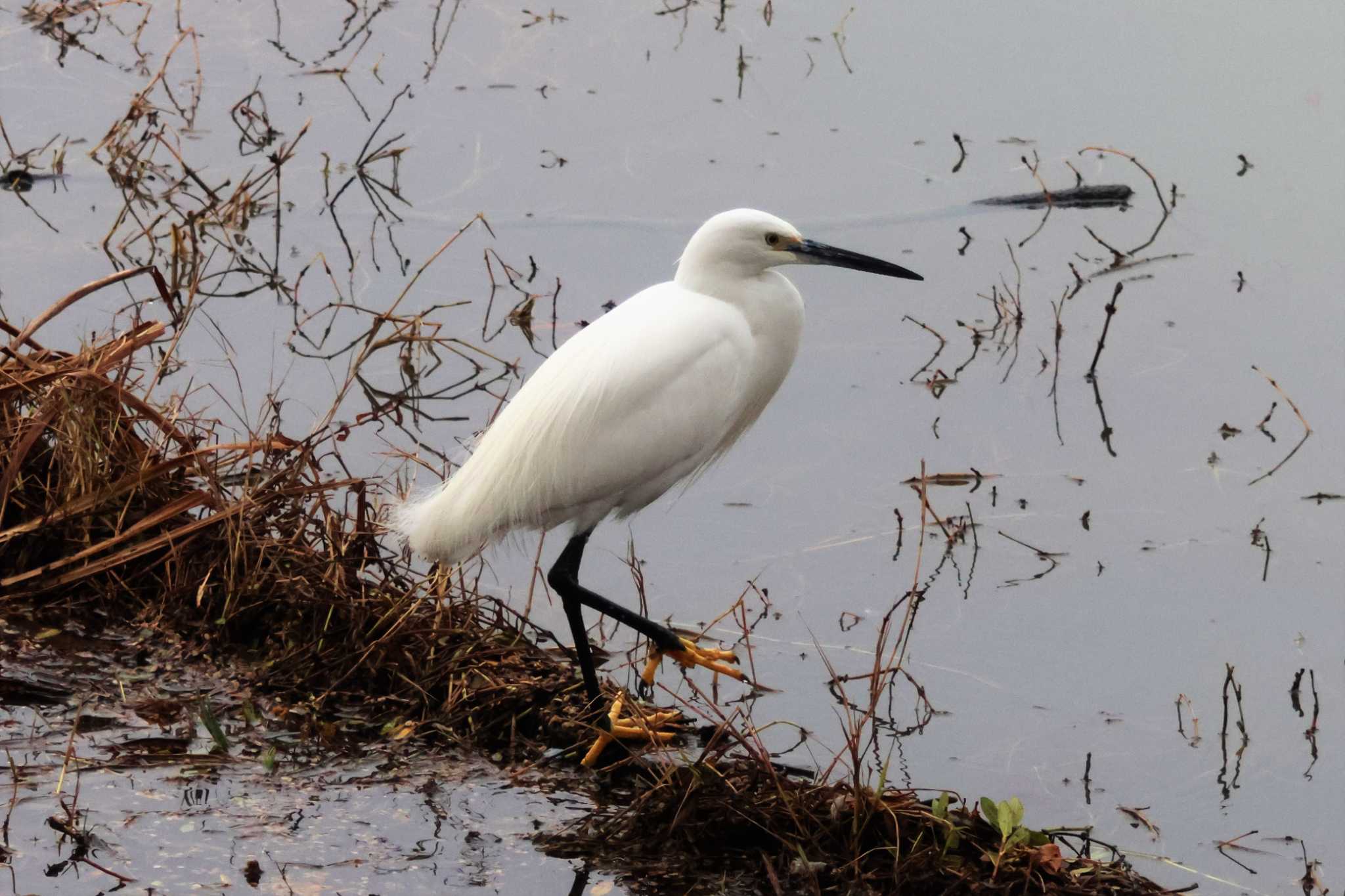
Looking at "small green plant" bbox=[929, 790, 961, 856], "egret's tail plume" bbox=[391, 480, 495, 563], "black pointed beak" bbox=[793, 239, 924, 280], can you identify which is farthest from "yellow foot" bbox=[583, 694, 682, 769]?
"black pointed beak" bbox=[793, 239, 924, 280]

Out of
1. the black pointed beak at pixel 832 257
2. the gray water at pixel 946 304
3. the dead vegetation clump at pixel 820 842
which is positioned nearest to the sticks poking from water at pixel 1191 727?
the gray water at pixel 946 304

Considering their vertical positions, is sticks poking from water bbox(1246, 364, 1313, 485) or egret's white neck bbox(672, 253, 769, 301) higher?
egret's white neck bbox(672, 253, 769, 301)

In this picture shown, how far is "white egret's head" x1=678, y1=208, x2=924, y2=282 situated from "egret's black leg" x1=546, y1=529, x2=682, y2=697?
67cm

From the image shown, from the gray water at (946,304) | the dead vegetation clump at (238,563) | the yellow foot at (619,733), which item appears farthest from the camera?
the gray water at (946,304)

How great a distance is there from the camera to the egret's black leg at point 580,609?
3.52 metres

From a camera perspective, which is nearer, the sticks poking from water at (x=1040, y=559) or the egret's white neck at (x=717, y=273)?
the egret's white neck at (x=717, y=273)

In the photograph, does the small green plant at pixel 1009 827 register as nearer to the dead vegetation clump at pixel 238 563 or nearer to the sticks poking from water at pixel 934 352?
the dead vegetation clump at pixel 238 563

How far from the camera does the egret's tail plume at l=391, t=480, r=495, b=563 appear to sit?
348 centimetres

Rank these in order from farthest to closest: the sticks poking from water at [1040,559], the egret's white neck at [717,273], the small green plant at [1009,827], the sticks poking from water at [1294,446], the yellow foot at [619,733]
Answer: the sticks poking from water at [1294,446], the sticks poking from water at [1040,559], the egret's white neck at [717,273], the yellow foot at [619,733], the small green plant at [1009,827]

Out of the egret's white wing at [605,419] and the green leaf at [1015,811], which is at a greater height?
the egret's white wing at [605,419]

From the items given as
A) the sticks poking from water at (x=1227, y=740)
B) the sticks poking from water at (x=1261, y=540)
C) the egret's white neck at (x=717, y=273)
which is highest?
the egret's white neck at (x=717, y=273)

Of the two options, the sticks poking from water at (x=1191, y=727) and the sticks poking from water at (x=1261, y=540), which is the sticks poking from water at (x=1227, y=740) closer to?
the sticks poking from water at (x=1191, y=727)

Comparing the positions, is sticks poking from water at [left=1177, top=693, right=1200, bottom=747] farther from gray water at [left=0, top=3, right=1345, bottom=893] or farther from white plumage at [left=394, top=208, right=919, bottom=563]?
white plumage at [left=394, top=208, right=919, bottom=563]

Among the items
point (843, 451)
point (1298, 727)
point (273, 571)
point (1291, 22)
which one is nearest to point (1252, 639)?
point (1298, 727)
